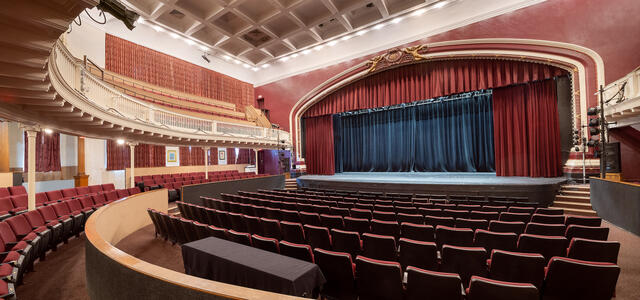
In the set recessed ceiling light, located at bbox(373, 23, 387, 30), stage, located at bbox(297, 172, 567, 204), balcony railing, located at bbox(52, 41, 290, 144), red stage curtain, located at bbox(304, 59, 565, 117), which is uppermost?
recessed ceiling light, located at bbox(373, 23, 387, 30)

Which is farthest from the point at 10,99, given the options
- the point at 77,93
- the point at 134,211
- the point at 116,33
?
the point at 116,33

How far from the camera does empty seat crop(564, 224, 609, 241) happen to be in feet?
11.0

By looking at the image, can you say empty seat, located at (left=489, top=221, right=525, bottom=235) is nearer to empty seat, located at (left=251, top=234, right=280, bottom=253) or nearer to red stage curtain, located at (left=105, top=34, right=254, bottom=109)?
empty seat, located at (left=251, top=234, right=280, bottom=253)

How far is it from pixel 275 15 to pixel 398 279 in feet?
46.0

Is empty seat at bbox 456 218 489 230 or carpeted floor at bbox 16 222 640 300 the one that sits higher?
empty seat at bbox 456 218 489 230

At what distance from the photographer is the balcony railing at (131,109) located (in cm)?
574

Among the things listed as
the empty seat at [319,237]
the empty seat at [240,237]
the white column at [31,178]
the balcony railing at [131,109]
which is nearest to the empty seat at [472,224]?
the empty seat at [319,237]

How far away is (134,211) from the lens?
6.18 m

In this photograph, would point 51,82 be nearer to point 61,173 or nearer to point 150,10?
point 61,173

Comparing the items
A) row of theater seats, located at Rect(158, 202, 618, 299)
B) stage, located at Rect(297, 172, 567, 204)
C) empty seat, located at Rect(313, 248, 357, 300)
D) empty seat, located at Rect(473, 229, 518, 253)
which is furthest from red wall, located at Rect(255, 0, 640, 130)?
empty seat, located at Rect(313, 248, 357, 300)

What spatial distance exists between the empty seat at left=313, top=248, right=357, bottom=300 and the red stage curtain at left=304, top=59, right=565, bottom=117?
12101 mm

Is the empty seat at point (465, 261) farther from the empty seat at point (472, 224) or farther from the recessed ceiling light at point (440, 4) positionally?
the recessed ceiling light at point (440, 4)

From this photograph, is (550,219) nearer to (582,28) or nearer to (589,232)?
(589,232)

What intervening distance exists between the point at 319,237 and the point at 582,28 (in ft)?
41.9
